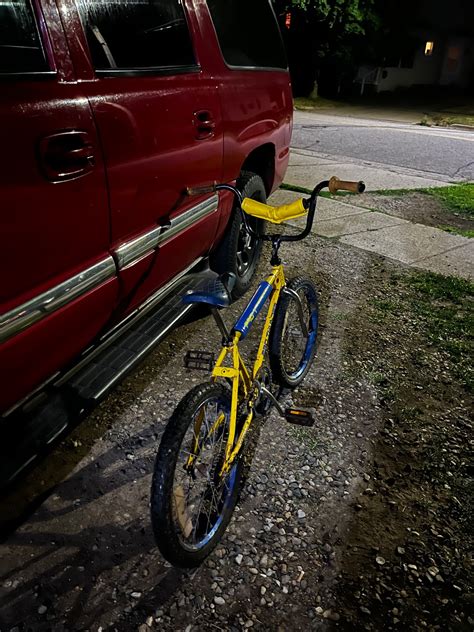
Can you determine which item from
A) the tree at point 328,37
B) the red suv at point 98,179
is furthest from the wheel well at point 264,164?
the tree at point 328,37

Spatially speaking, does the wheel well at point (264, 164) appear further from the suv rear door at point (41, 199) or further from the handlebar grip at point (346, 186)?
the suv rear door at point (41, 199)

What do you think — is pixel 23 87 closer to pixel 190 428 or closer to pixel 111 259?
pixel 111 259

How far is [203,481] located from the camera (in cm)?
201

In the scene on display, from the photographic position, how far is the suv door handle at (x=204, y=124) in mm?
2562

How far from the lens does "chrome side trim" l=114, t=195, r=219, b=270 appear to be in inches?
82.3

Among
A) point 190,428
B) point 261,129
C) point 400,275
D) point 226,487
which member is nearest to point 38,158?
point 190,428

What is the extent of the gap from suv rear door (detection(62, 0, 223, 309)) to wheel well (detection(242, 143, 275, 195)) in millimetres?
1132

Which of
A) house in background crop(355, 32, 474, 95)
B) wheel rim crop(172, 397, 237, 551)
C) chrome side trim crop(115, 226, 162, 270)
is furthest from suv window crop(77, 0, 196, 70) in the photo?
house in background crop(355, 32, 474, 95)

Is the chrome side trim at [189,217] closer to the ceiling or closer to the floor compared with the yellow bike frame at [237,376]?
closer to the ceiling

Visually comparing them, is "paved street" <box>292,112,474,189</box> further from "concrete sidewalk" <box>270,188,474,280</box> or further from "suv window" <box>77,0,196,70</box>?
"suv window" <box>77,0,196,70</box>

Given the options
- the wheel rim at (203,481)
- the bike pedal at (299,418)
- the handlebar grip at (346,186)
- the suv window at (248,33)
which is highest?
the suv window at (248,33)

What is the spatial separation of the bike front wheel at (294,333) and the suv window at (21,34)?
150 centimetres

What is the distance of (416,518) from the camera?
7.16 ft

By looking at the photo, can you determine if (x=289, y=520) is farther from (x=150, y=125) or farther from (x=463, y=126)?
(x=463, y=126)
